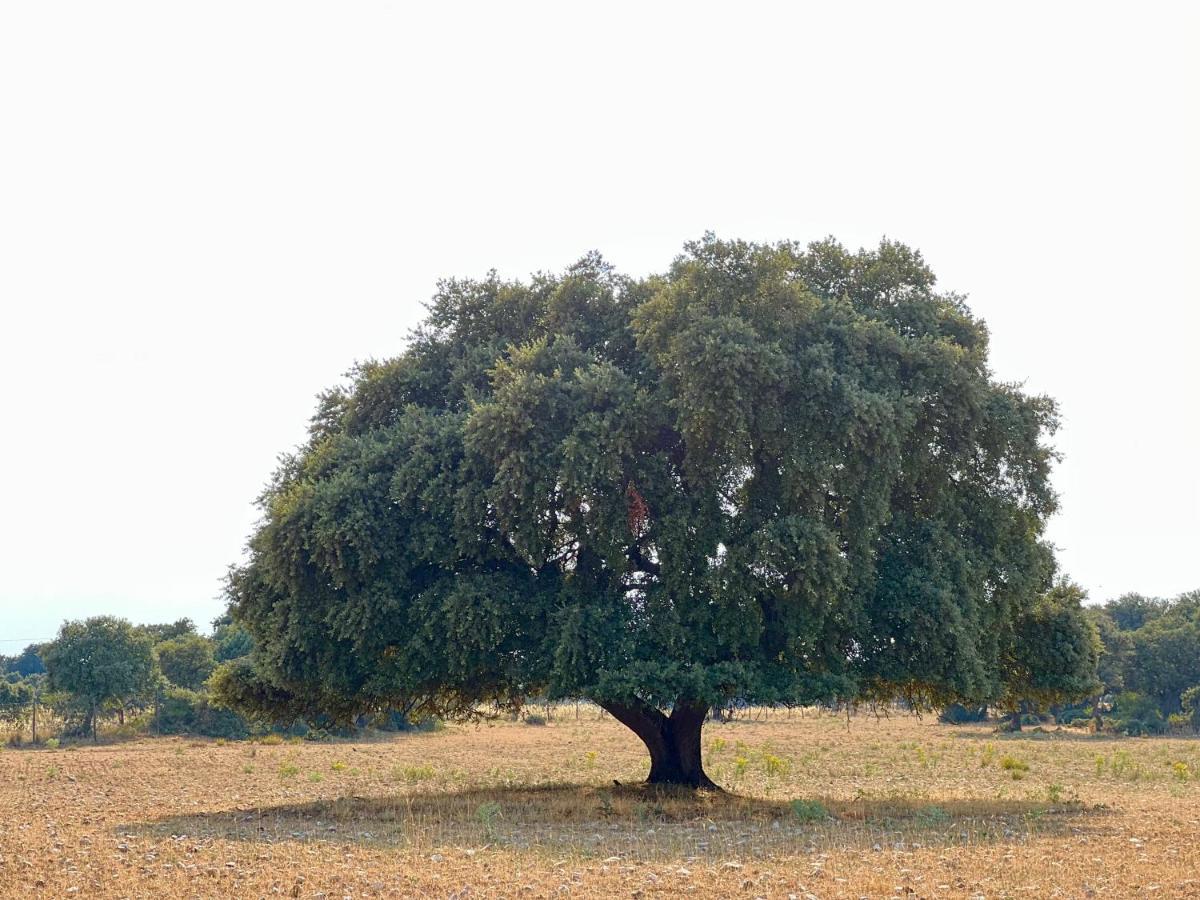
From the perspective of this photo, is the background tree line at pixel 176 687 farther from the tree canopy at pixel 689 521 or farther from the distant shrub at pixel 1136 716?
the tree canopy at pixel 689 521

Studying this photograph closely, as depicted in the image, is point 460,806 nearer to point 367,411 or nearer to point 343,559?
point 343,559

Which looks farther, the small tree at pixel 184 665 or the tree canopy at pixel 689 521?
the small tree at pixel 184 665

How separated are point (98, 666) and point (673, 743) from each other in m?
53.9

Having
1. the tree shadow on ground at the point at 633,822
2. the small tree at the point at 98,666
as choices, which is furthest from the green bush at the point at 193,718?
the tree shadow on ground at the point at 633,822

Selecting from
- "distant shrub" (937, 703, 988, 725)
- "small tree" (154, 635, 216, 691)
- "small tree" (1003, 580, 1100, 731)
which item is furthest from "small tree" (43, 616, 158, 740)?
"small tree" (1003, 580, 1100, 731)

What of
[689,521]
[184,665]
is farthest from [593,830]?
[184,665]

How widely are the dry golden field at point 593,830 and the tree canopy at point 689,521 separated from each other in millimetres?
2825

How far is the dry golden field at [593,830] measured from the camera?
14.5 m

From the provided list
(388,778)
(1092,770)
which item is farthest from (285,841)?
(1092,770)

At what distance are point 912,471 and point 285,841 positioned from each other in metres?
16.0

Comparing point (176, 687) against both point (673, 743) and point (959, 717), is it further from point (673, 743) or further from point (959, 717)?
point (673, 743)

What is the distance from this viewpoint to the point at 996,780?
37.0 metres

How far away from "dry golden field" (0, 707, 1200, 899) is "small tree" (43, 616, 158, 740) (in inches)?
1019

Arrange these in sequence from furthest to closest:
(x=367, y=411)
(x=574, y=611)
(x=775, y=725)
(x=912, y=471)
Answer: (x=775, y=725)
(x=367, y=411)
(x=912, y=471)
(x=574, y=611)
